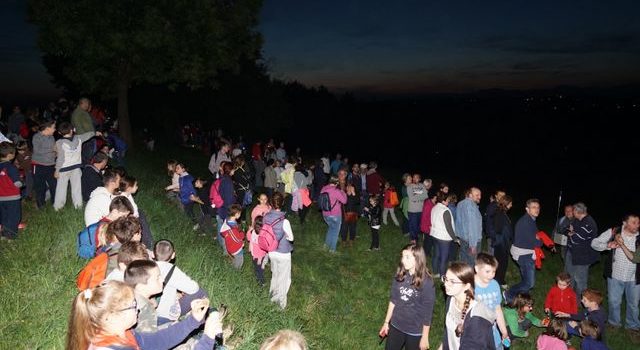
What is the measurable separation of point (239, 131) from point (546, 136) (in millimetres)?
92615

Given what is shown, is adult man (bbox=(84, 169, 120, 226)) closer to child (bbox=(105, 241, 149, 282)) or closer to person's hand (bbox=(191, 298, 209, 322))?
child (bbox=(105, 241, 149, 282))

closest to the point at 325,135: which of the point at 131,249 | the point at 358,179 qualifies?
the point at 358,179

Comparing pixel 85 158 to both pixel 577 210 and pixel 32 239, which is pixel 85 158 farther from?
pixel 577 210

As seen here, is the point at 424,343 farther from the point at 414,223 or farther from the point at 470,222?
the point at 414,223

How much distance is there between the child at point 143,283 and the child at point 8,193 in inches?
177

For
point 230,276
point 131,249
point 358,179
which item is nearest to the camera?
point 131,249

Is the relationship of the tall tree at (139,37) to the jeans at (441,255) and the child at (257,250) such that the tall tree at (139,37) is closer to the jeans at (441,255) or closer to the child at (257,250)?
the child at (257,250)

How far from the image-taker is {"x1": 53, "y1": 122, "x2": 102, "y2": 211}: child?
7.81 m

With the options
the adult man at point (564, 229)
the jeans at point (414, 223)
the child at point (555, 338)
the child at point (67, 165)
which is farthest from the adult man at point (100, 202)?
the adult man at point (564, 229)

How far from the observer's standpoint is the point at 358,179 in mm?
13328

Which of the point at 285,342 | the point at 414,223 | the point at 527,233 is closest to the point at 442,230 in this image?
the point at 527,233

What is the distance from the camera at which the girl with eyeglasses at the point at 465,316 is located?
12.9 ft

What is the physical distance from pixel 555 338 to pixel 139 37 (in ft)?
50.7

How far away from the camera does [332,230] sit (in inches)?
413
